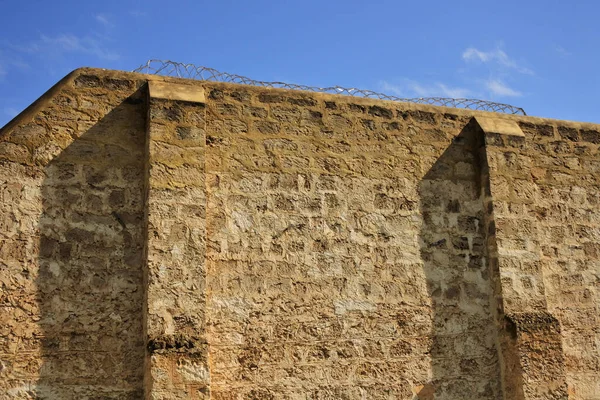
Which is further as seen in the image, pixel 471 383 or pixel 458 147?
pixel 458 147

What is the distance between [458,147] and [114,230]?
3.47 metres

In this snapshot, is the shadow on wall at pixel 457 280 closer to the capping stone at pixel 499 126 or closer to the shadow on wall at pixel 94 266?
the capping stone at pixel 499 126

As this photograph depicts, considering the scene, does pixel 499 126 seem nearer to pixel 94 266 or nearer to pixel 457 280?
pixel 457 280

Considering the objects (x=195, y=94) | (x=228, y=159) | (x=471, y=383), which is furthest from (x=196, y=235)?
(x=471, y=383)

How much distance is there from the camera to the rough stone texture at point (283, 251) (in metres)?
6.32

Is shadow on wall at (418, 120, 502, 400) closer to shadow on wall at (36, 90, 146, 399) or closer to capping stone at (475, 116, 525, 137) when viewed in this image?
capping stone at (475, 116, 525, 137)

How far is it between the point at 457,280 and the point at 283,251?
1.70 m

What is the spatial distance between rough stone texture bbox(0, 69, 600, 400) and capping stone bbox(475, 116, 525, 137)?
3cm

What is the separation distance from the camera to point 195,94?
7.08 m

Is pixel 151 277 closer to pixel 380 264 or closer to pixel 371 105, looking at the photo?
pixel 380 264

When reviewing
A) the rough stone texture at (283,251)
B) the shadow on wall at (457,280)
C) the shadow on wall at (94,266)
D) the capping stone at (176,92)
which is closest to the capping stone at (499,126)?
the rough stone texture at (283,251)

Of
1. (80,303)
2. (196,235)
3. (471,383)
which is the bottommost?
(471,383)

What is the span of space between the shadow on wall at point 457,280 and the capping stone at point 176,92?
2275 mm

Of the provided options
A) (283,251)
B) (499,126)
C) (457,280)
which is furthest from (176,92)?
(499,126)
